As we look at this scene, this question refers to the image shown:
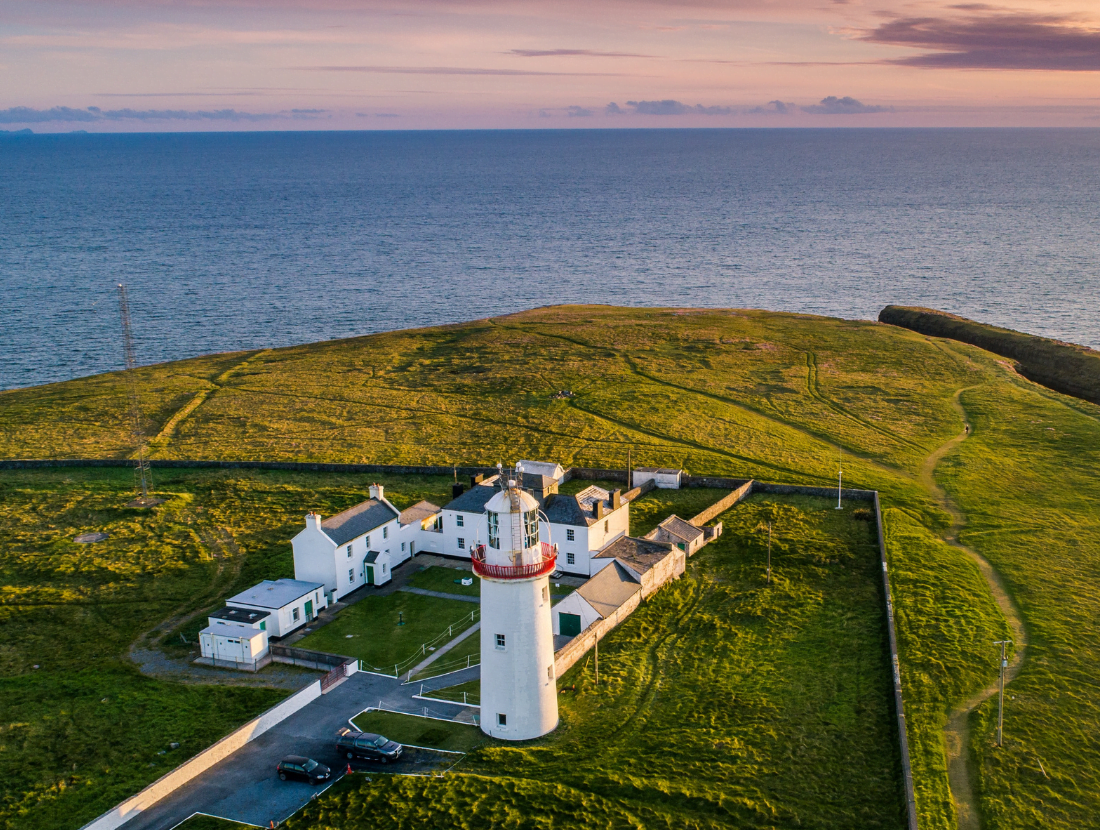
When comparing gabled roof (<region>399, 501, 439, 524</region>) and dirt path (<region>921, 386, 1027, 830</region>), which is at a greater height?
gabled roof (<region>399, 501, 439, 524</region>)

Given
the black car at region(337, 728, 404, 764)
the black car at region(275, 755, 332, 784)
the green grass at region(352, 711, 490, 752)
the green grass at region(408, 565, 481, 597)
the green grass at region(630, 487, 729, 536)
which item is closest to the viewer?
the black car at region(275, 755, 332, 784)

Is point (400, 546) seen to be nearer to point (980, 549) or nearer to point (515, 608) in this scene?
point (515, 608)

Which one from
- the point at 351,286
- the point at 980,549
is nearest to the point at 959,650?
the point at 980,549

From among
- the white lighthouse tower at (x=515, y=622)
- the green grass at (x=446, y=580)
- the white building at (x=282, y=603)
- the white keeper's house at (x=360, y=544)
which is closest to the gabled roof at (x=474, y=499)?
the white keeper's house at (x=360, y=544)

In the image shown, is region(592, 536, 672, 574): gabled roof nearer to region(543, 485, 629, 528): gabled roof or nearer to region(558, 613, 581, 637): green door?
region(543, 485, 629, 528): gabled roof

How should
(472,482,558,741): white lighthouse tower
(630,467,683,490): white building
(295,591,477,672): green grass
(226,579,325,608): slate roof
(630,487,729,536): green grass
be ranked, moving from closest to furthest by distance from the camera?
(472,482,558,741): white lighthouse tower → (295,591,477,672): green grass → (226,579,325,608): slate roof → (630,487,729,536): green grass → (630,467,683,490): white building

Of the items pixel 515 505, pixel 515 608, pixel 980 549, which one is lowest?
pixel 980 549

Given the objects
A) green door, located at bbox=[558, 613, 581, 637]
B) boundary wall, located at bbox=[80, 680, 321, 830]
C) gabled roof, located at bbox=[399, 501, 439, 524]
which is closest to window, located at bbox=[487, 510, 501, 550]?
boundary wall, located at bbox=[80, 680, 321, 830]
